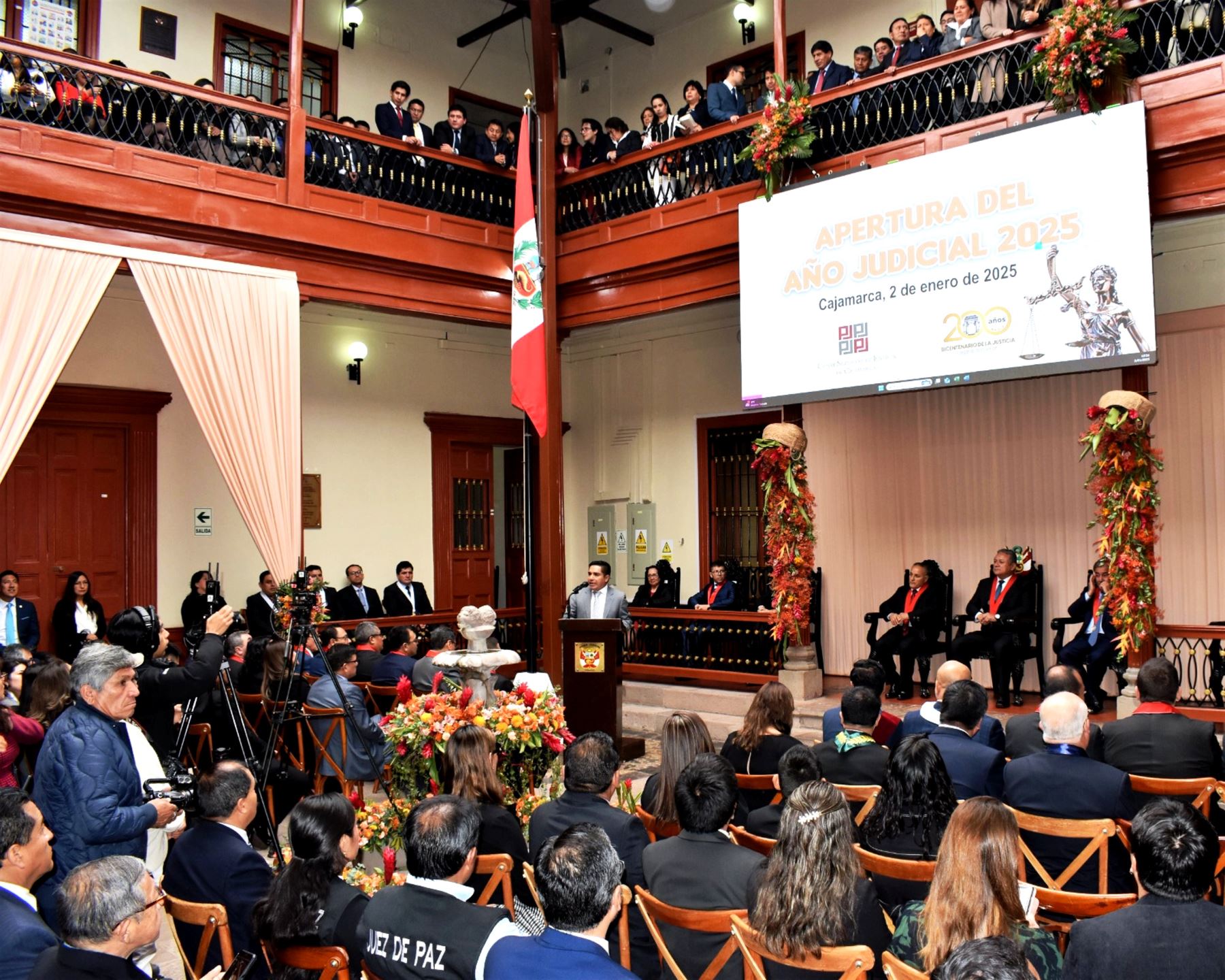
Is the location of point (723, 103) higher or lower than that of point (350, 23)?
lower

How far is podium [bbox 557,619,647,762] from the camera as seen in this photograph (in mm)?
7359

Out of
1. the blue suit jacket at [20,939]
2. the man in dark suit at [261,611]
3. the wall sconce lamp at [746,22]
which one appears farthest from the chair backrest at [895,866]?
the wall sconce lamp at [746,22]

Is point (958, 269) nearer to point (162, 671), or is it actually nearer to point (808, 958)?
point (162, 671)

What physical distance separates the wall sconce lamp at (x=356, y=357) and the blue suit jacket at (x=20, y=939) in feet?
30.3

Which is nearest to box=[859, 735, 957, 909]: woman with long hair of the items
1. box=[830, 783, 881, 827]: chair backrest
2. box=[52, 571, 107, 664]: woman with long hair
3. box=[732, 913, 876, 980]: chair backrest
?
box=[830, 783, 881, 827]: chair backrest

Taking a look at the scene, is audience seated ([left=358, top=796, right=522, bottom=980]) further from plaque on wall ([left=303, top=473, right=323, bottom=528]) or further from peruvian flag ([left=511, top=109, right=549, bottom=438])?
plaque on wall ([left=303, top=473, right=323, bottom=528])

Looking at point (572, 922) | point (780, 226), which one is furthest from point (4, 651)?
point (780, 226)

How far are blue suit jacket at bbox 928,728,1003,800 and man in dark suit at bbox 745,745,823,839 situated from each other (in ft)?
2.03

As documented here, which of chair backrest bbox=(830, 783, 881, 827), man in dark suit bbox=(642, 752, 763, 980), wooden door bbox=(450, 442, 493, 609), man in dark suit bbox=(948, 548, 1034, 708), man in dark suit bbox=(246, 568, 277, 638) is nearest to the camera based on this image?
man in dark suit bbox=(642, 752, 763, 980)

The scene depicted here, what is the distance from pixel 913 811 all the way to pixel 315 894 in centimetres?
177

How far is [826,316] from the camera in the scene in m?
8.59

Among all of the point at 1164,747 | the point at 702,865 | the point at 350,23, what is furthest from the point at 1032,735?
the point at 350,23

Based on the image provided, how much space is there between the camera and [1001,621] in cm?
855

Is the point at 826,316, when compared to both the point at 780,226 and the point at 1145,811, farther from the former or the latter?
the point at 1145,811
